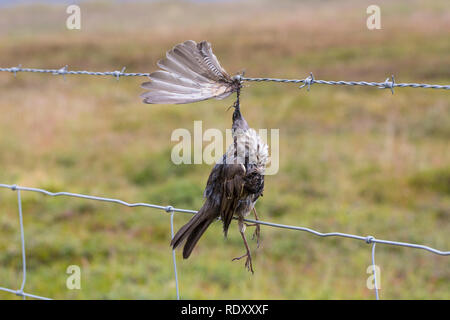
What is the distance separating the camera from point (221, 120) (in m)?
10.9

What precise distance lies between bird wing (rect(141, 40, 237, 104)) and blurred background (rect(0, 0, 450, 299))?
2846mm

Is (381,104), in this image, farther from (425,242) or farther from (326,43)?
(326,43)

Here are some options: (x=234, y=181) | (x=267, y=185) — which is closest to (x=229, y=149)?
(x=234, y=181)

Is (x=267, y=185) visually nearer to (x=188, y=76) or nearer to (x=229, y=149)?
(x=229, y=149)

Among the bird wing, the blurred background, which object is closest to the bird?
the bird wing

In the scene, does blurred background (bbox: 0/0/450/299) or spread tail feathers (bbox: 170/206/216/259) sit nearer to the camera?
spread tail feathers (bbox: 170/206/216/259)

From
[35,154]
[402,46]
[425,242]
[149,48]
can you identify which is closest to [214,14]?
[149,48]

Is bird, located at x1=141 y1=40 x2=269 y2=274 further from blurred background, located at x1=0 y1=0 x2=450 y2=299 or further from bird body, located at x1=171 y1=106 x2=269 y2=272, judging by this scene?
blurred background, located at x1=0 y1=0 x2=450 y2=299

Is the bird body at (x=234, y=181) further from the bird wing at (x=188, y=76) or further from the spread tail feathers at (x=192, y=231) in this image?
the bird wing at (x=188, y=76)

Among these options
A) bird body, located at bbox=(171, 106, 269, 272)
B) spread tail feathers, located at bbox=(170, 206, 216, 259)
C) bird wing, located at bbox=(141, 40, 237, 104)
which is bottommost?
spread tail feathers, located at bbox=(170, 206, 216, 259)

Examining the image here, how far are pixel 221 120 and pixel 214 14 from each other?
45158 millimetres

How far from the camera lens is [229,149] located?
2734 mm

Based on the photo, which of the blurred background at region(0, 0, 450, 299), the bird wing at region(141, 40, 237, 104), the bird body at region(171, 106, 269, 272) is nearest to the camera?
the bird wing at region(141, 40, 237, 104)

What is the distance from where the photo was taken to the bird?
243cm
